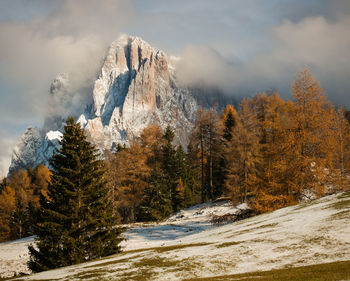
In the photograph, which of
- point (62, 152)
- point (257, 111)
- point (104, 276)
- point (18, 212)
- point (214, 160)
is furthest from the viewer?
point (18, 212)

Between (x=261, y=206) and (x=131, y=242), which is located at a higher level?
(x=261, y=206)

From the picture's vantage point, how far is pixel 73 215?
23500mm

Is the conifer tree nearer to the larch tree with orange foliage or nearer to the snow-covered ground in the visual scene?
the snow-covered ground

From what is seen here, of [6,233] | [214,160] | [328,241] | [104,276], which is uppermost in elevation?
[214,160]

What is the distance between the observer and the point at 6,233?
63.3 m

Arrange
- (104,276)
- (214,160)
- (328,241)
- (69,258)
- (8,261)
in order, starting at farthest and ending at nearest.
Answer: (214,160)
(8,261)
(69,258)
(104,276)
(328,241)

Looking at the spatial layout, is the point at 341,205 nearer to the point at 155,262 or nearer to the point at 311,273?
the point at 311,273

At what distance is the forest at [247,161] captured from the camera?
24.9 m

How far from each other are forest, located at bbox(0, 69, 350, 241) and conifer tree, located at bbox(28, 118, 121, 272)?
1.77m

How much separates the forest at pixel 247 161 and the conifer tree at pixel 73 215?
1768 mm

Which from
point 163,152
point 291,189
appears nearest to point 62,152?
point 291,189

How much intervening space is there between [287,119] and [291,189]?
265 inches

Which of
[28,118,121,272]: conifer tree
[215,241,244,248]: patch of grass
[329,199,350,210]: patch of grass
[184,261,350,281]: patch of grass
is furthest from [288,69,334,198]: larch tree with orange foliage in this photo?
[28,118,121,272]: conifer tree

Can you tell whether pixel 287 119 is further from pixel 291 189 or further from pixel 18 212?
pixel 18 212
